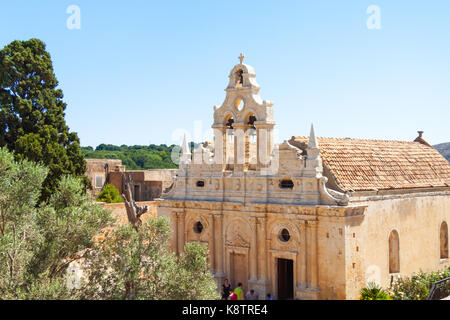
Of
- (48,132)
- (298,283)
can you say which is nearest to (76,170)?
(48,132)

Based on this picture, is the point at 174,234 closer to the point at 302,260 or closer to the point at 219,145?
the point at 219,145

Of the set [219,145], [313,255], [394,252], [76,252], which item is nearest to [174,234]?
[219,145]

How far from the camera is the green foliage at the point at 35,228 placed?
12.7 meters

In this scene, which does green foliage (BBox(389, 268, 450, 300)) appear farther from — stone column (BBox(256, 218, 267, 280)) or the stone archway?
the stone archway

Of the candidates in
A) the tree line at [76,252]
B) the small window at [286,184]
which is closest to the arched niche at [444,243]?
the small window at [286,184]

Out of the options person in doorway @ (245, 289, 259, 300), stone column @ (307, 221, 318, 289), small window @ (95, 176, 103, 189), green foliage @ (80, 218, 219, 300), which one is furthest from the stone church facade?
small window @ (95, 176, 103, 189)

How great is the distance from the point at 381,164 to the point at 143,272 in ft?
48.9

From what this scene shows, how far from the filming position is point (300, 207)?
2105 cm

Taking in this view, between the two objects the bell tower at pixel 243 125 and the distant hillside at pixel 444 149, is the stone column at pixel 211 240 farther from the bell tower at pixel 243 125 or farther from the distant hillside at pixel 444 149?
the distant hillside at pixel 444 149

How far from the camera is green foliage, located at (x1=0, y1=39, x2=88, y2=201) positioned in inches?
1222

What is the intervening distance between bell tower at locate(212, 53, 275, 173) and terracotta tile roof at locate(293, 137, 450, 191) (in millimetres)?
1605

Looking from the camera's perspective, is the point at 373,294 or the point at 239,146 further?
the point at 239,146
